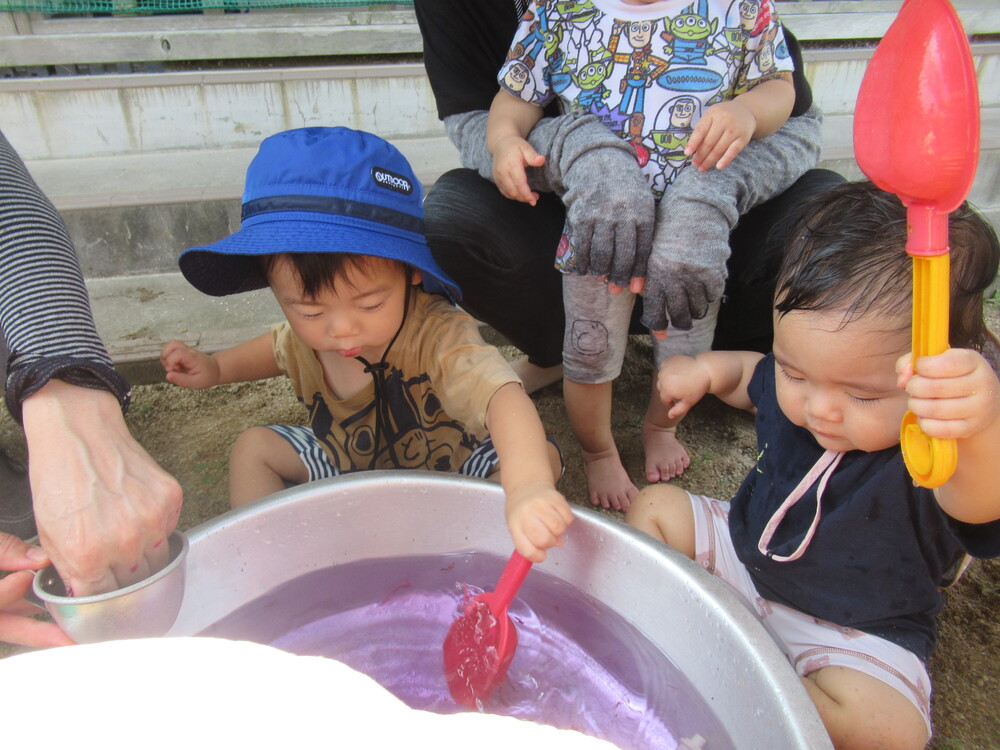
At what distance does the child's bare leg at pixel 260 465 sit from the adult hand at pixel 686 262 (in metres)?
0.73

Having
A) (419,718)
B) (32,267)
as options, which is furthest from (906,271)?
(32,267)

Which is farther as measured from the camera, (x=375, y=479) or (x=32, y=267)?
(x=375, y=479)

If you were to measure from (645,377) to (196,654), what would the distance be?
158 cm

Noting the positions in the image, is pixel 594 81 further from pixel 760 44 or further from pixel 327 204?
pixel 327 204

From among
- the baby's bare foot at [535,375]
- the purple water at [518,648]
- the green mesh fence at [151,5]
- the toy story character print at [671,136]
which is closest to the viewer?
the purple water at [518,648]

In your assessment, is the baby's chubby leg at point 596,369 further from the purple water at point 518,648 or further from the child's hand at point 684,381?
the purple water at point 518,648

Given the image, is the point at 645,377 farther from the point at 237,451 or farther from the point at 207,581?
the point at 207,581

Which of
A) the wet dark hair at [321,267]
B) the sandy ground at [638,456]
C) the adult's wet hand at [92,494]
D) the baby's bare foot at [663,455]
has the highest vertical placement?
the wet dark hair at [321,267]

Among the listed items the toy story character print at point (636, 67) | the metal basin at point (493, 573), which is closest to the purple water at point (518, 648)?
the metal basin at point (493, 573)

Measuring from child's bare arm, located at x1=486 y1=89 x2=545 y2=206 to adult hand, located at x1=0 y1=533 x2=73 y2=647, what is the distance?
0.88 metres

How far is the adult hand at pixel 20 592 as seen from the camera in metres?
0.79

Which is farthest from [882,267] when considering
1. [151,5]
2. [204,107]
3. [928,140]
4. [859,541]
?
[151,5]

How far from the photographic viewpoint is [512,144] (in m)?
1.27

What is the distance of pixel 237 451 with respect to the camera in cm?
136
